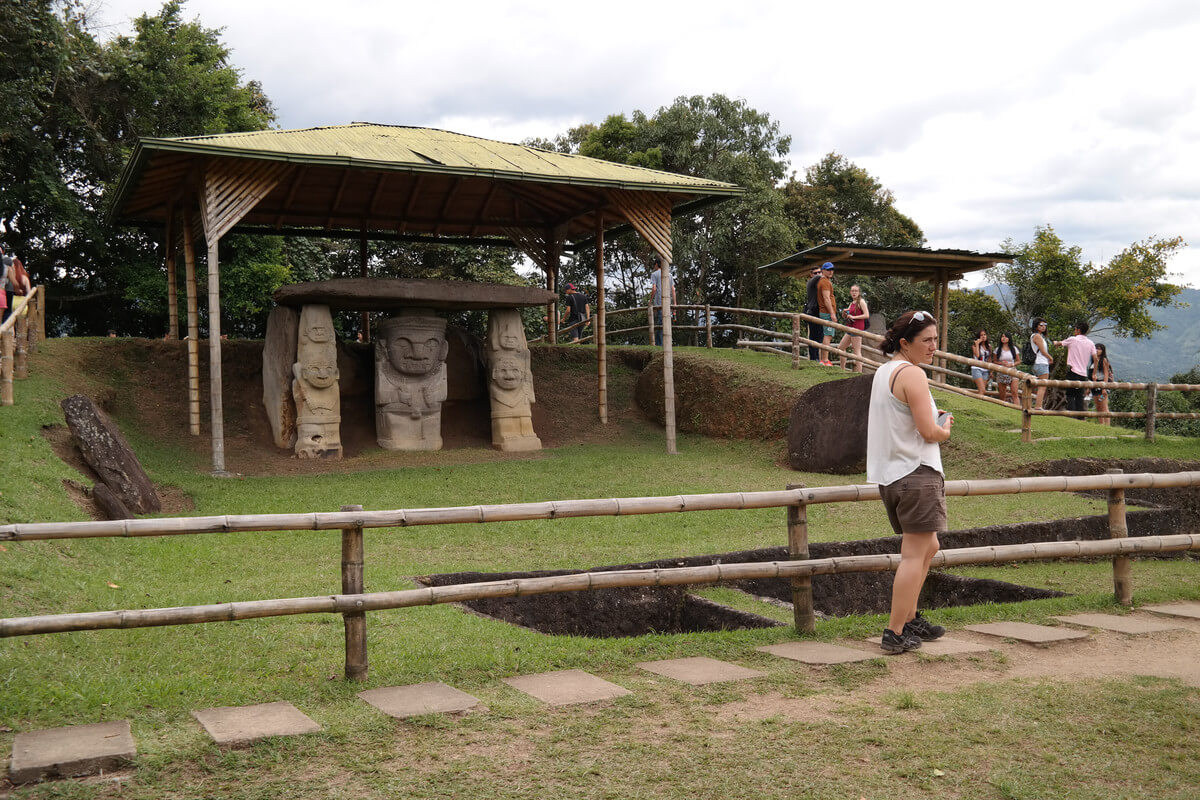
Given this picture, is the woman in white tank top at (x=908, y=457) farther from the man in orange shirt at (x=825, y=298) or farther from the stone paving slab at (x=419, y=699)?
the man in orange shirt at (x=825, y=298)

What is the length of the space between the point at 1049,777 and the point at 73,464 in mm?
9206

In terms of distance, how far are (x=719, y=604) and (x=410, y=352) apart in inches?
352

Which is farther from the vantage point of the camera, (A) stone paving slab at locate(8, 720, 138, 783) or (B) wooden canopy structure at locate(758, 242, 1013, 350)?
(B) wooden canopy structure at locate(758, 242, 1013, 350)

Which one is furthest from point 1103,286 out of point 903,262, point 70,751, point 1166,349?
point 1166,349

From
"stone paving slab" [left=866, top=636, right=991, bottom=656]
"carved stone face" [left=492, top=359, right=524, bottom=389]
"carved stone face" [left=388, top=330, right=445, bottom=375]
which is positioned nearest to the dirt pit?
"stone paving slab" [left=866, top=636, right=991, bottom=656]

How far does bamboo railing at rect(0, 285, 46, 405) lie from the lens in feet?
34.2

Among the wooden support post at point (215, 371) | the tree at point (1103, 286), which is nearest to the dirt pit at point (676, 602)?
the wooden support post at point (215, 371)

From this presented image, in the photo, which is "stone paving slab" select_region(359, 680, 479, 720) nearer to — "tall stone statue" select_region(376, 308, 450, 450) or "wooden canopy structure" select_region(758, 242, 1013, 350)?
"tall stone statue" select_region(376, 308, 450, 450)

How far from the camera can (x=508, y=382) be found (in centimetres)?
1513

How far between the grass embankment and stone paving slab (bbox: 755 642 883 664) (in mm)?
108

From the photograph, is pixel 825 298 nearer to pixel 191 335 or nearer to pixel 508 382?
pixel 508 382

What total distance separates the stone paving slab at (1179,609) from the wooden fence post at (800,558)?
86.2 inches

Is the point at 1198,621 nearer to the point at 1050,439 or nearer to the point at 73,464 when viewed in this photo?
the point at 1050,439

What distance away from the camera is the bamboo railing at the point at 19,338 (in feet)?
34.2
